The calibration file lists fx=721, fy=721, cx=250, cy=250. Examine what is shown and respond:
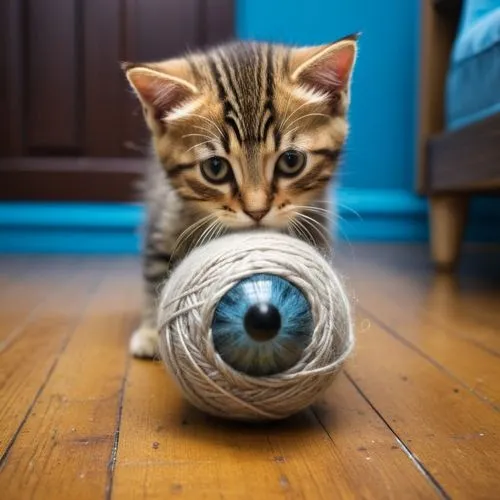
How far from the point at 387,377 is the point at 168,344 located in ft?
1.25

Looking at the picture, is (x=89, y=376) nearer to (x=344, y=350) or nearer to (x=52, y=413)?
(x=52, y=413)

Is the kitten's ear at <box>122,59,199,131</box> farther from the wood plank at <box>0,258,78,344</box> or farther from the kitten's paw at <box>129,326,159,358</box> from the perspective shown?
the wood plank at <box>0,258,78,344</box>

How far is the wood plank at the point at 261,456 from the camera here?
67 centimetres

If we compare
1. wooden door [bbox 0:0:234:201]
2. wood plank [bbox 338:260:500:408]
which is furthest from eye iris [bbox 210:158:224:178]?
wooden door [bbox 0:0:234:201]

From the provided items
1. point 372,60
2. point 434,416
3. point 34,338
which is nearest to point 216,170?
point 434,416

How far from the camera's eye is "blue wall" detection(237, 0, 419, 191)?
3.01 metres

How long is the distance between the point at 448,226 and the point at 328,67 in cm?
131

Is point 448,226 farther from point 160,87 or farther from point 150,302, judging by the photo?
point 160,87

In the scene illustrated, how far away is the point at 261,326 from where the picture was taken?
0.75m

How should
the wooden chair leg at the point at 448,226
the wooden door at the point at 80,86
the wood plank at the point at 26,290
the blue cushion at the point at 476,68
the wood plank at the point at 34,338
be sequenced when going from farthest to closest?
1. the wooden door at the point at 80,86
2. the wooden chair leg at the point at 448,226
3. the blue cushion at the point at 476,68
4. the wood plank at the point at 26,290
5. the wood plank at the point at 34,338

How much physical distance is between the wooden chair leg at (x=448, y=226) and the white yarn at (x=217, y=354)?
4.85 feet

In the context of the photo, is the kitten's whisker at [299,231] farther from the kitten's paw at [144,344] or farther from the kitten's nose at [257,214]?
the kitten's paw at [144,344]

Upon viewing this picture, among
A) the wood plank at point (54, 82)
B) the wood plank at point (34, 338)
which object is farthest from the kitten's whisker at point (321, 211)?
the wood plank at point (54, 82)

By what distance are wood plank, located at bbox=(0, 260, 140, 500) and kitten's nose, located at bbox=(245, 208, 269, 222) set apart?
12.0 inches
